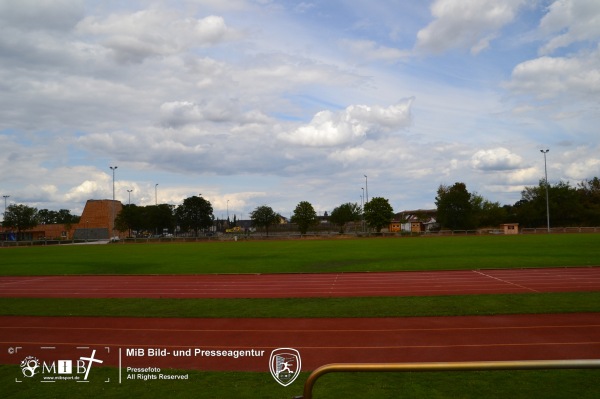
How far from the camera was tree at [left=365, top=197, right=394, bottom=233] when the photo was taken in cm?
9619

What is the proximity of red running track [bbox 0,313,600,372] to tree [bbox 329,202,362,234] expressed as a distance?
11604cm

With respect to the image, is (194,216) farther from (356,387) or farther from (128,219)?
(356,387)

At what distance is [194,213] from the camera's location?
429ft

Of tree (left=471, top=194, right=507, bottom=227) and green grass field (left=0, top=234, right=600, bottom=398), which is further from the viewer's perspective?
tree (left=471, top=194, right=507, bottom=227)

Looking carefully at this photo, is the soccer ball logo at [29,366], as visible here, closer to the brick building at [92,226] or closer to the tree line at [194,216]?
the tree line at [194,216]

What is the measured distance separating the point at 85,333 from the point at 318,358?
702cm

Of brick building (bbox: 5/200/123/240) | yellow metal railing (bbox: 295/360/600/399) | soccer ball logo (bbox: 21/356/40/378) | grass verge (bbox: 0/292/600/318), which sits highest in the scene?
brick building (bbox: 5/200/123/240)

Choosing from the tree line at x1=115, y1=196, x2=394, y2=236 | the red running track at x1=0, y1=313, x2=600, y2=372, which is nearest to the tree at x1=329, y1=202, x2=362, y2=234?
the tree line at x1=115, y1=196, x2=394, y2=236

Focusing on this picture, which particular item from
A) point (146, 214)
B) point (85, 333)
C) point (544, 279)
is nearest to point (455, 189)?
point (146, 214)

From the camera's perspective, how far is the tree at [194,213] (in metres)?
130

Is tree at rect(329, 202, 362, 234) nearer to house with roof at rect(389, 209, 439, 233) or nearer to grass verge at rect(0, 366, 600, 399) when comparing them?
house with roof at rect(389, 209, 439, 233)

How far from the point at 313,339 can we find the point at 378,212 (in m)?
85.2

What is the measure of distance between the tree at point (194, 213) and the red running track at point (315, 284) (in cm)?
10318

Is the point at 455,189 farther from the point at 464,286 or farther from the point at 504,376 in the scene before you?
the point at 504,376
